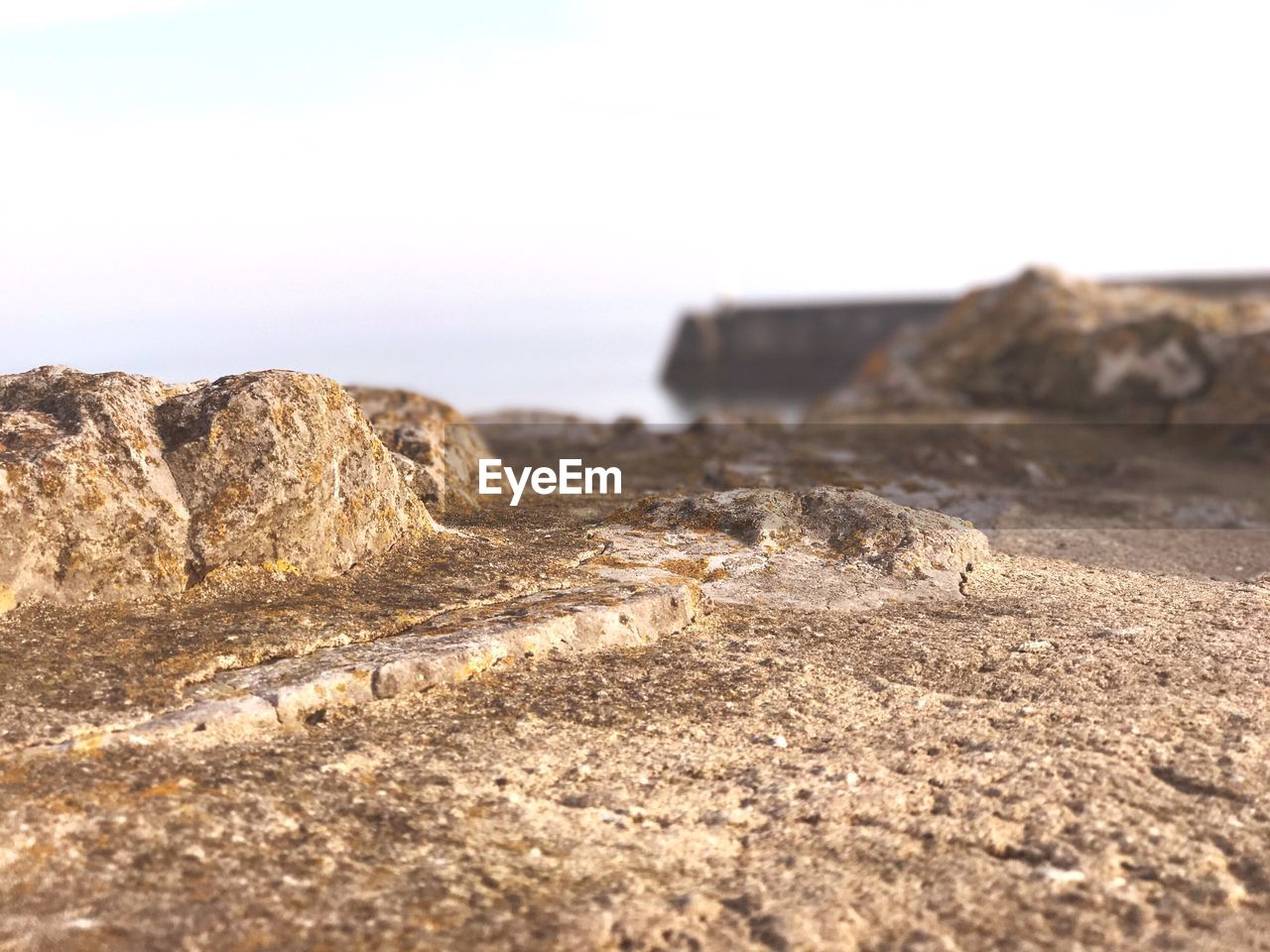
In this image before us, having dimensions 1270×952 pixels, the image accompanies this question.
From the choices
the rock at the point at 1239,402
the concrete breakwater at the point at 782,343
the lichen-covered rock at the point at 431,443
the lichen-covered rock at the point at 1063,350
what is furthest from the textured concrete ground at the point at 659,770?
the concrete breakwater at the point at 782,343

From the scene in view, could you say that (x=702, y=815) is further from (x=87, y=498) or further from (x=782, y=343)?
(x=782, y=343)

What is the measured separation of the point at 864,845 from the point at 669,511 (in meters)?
2.02

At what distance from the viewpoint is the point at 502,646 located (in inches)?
110

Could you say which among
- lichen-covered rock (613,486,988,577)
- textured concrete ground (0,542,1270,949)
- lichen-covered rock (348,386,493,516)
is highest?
lichen-covered rock (348,386,493,516)

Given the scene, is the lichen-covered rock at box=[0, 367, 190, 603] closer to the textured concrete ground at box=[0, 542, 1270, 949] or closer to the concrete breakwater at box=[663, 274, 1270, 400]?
the textured concrete ground at box=[0, 542, 1270, 949]

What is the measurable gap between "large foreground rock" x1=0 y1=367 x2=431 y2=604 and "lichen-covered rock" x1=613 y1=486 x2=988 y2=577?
102 cm

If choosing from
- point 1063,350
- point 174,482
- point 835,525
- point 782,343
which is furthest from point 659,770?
point 782,343

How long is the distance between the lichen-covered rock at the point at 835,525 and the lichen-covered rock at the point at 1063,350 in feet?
18.2

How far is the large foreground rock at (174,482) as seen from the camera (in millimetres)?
2863

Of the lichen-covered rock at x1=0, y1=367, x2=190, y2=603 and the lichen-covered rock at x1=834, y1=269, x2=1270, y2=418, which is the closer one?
the lichen-covered rock at x1=0, y1=367, x2=190, y2=603

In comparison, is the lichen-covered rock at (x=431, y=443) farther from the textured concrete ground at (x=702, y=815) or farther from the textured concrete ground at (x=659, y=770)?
the textured concrete ground at (x=702, y=815)

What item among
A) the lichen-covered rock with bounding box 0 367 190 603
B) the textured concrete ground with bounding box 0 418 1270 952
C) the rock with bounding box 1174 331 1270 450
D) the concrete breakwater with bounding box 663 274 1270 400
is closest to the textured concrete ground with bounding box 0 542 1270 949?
the textured concrete ground with bounding box 0 418 1270 952

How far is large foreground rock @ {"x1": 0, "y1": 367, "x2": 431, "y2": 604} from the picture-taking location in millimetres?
2863

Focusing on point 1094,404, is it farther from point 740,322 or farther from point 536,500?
point 740,322
